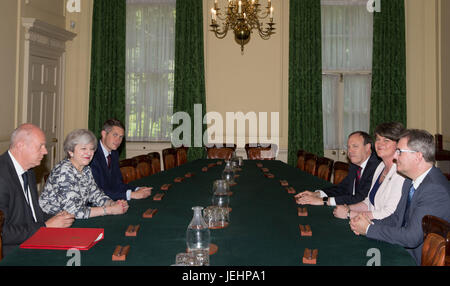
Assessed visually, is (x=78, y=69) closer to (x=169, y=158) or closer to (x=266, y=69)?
(x=169, y=158)

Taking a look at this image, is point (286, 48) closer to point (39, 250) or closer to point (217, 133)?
point (217, 133)

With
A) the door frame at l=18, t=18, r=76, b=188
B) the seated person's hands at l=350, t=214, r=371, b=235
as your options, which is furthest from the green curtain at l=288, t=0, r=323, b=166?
the seated person's hands at l=350, t=214, r=371, b=235

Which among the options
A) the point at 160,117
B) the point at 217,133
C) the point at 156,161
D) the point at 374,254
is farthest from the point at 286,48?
the point at 374,254

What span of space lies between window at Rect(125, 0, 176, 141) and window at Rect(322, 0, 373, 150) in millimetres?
3102

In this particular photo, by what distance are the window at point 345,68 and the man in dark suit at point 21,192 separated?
6.70m

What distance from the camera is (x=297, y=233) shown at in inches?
98.7

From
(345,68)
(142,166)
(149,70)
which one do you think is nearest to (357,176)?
(142,166)

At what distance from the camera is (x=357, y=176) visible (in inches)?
156

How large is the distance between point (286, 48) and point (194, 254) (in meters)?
7.03

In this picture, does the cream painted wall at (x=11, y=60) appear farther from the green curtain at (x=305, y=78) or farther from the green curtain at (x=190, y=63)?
the green curtain at (x=305, y=78)

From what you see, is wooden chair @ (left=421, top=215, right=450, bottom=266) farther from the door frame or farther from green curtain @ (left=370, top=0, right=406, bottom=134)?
the door frame

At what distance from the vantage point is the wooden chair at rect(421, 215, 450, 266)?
187 cm

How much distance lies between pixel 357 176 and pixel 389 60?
5.14 m

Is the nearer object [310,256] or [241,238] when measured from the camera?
[310,256]
